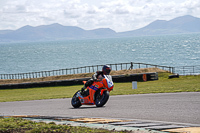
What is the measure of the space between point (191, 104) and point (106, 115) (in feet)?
10.4

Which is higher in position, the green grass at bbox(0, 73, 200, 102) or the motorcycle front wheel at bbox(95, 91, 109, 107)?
the motorcycle front wheel at bbox(95, 91, 109, 107)

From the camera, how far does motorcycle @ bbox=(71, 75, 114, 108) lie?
40.7 ft

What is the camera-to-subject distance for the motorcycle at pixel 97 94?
12391 millimetres

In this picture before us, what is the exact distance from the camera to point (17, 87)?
40.7 meters

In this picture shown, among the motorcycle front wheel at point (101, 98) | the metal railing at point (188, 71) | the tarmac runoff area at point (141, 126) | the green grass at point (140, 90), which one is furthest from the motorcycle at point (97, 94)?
the metal railing at point (188, 71)

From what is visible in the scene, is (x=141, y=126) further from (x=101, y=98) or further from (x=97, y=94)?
(x=97, y=94)

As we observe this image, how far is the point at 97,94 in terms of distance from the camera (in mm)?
12992

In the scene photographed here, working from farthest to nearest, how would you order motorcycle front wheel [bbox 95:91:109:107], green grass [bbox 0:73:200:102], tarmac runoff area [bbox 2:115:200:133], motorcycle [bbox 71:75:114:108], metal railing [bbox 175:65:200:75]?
1. metal railing [bbox 175:65:200:75]
2. green grass [bbox 0:73:200:102]
3. motorcycle front wheel [bbox 95:91:109:107]
4. motorcycle [bbox 71:75:114:108]
5. tarmac runoff area [bbox 2:115:200:133]

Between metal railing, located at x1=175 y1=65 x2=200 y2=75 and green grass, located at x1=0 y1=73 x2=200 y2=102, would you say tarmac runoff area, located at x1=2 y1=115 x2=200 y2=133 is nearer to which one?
green grass, located at x1=0 y1=73 x2=200 y2=102

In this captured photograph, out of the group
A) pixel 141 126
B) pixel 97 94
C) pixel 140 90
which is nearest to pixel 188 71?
pixel 140 90

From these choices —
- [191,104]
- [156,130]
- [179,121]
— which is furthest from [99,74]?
[156,130]

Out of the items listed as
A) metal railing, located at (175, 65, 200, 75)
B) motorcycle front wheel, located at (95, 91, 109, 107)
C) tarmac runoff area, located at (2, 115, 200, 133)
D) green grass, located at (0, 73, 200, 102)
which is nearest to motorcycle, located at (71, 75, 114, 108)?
motorcycle front wheel, located at (95, 91, 109, 107)

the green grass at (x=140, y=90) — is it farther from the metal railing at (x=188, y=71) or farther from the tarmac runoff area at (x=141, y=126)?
the tarmac runoff area at (x=141, y=126)

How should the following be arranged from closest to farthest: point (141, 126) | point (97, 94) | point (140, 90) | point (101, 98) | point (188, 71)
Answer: point (141, 126) < point (101, 98) < point (97, 94) < point (140, 90) < point (188, 71)
